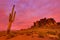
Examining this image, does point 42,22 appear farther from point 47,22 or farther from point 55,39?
point 55,39

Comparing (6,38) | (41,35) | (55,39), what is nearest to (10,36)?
(6,38)

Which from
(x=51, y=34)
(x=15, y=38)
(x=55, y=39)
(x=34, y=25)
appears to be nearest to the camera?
(x=55, y=39)

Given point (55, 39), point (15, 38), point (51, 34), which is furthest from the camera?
point (51, 34)

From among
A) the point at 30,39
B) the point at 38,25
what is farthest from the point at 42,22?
the point at 30,39

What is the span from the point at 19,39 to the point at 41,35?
410 centimetres

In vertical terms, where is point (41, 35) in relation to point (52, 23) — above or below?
below

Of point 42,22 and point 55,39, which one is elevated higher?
point 42,22

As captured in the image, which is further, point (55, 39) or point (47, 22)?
point (47, 22)

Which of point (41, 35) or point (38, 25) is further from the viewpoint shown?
point (38, 25)

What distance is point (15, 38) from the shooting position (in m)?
32.6

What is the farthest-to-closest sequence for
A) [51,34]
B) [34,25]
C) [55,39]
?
[34,25], [51,34], [55,39]

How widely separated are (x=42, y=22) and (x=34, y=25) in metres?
2.54

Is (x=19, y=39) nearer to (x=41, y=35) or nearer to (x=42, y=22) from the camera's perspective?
(x=41, y=35)

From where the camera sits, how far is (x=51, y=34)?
3472cm
